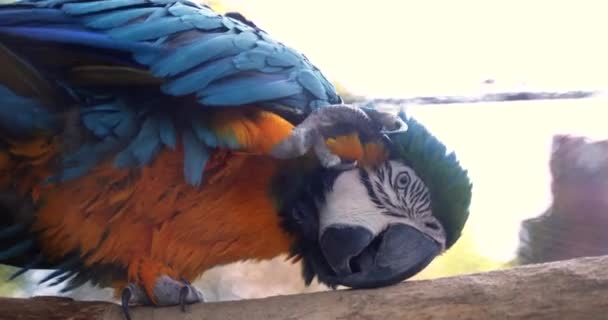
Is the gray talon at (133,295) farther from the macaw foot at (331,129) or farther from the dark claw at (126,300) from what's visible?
the macaw foot at (331,129)

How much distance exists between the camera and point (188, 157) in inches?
31.5

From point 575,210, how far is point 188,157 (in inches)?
21.2

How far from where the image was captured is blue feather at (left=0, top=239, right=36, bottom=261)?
2.94 feet

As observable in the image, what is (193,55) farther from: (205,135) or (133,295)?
(133,295)

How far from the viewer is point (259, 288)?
3.48 ft

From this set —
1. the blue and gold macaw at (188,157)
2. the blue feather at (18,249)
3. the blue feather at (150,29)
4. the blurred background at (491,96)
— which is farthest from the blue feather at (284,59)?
the blue feather at (18,249)

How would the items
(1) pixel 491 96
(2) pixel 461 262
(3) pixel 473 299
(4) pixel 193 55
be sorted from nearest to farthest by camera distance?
(3) pixel 473 299
(4) pixel 193 55
(2) pixel 461 262
(1) pixel 491 96

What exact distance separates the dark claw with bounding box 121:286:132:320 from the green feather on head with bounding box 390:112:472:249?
346mm

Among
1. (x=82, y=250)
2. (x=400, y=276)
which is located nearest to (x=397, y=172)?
(x=400, y=276)

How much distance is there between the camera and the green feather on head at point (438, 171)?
847mm

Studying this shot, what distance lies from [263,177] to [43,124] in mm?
255

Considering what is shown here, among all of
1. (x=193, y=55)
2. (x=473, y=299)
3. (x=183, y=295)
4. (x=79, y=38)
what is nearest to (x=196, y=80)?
(x=193, y=55)

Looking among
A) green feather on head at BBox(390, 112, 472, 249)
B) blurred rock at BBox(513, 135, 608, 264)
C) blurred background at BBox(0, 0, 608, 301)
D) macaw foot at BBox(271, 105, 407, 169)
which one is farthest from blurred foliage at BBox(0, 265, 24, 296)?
blurred rock at BBox(513, 135, 608, 264)

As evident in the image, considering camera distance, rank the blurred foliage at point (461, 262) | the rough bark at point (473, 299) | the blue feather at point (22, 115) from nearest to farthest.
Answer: the rough bark at point (473, 299) → the blue feather at point (22, 115) → the blurred foliage at point (461, 262)
